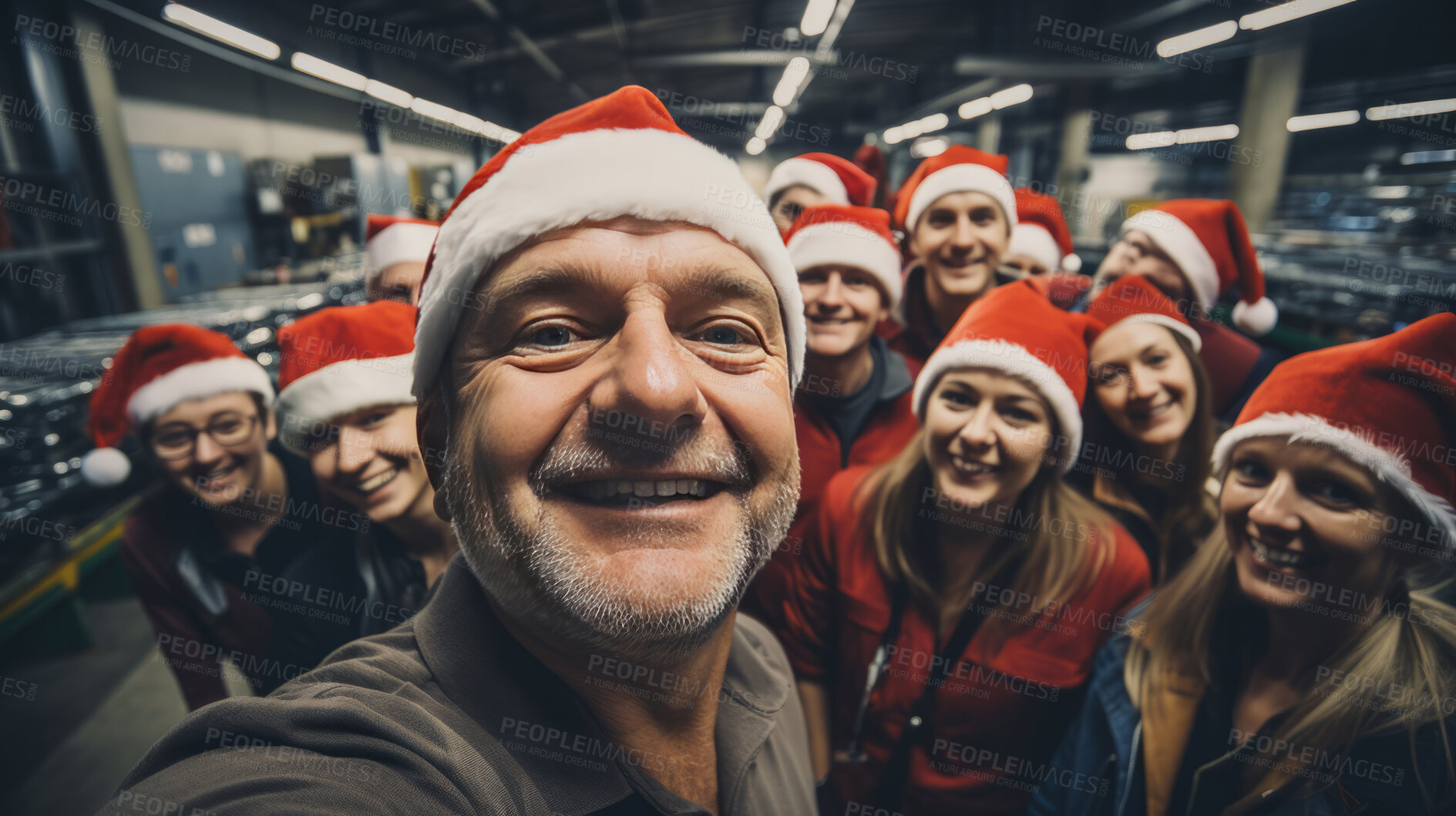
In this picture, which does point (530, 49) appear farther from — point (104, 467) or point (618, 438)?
point (618, 438)

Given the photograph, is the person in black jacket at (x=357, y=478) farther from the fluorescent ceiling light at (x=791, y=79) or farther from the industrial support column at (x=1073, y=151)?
the industrial support column at (x=1073, y=151)

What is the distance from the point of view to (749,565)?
1004 millimetres

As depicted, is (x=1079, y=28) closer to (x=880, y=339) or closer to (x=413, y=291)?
(x=880, y=339)

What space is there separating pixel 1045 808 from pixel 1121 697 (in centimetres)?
41

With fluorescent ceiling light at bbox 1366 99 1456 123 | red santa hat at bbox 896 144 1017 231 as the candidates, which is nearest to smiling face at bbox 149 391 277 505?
red santa hat at bbox 896 144 1017 231

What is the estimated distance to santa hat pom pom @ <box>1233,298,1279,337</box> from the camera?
5.29ft

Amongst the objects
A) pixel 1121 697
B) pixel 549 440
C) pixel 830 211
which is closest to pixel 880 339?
pixel 830 211

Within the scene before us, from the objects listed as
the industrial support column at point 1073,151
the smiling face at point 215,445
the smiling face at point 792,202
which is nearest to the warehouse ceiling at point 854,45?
the industrial support column at point 1073,151

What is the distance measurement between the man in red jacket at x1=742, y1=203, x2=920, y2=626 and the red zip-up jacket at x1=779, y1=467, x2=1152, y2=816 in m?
0.13

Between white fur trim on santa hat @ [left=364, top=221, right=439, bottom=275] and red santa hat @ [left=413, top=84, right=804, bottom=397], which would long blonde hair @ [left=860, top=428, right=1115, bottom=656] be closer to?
red santa hat @ [left=413, top=84, right=804, bottom=397]

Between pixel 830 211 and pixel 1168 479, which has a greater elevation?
pixel 830 211

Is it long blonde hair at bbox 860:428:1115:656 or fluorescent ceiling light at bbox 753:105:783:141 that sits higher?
fluorescent ceiling light at bbox 753:105:783:141

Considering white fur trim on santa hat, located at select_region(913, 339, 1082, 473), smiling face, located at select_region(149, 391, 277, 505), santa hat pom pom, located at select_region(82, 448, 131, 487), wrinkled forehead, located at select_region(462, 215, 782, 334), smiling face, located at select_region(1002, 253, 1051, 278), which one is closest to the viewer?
wrinkled forehead, located at select_region(462, 215, 782, 334)

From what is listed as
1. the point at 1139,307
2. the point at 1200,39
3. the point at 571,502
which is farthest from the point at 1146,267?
the point at 1200,39
